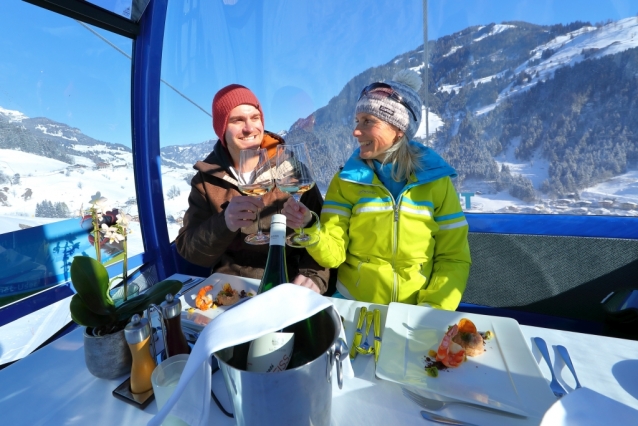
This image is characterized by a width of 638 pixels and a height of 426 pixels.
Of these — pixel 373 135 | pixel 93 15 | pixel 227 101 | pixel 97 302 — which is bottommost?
pixel 97 302

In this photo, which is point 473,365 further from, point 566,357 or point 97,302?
point 97,302

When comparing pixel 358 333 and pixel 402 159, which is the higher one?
pixel 402 159

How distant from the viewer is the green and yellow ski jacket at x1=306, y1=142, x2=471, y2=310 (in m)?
1.49

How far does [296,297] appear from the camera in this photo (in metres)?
0.52

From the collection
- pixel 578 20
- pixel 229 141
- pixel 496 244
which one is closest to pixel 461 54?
pixel 578 20

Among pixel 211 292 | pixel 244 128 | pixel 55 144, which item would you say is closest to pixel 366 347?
pixel 211 292

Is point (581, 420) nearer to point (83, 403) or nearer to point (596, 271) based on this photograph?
point (83, 403)

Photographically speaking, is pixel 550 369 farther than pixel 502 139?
No

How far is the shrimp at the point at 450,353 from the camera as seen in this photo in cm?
79

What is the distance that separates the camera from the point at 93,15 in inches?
65.8

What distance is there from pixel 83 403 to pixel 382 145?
1.42 m

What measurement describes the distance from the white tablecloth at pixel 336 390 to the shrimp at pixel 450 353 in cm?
13

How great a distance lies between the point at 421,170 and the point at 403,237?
337 mm

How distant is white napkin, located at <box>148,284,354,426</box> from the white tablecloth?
27 cm
